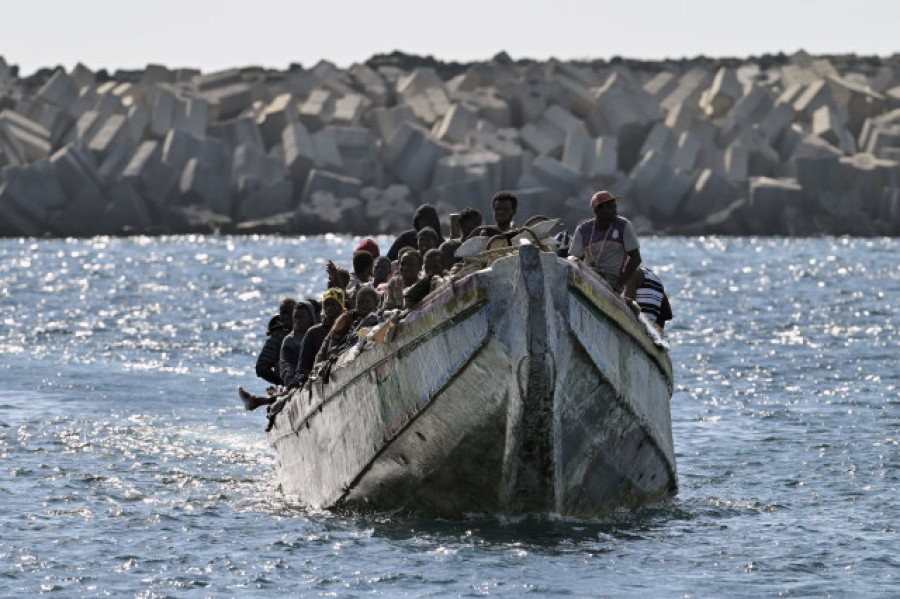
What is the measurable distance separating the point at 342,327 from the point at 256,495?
2490mm

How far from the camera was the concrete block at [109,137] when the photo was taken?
97.1 metres

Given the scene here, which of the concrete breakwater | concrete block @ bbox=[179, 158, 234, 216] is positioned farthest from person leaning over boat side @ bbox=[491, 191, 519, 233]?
concrete block @ bbox=[179, 158, 234, 216]

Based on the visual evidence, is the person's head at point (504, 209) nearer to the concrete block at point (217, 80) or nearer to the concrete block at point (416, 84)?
the concrete block at point (416, 84)

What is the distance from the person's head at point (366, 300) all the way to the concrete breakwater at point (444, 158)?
7430 centimetres

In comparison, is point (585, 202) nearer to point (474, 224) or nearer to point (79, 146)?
point (79, 146)

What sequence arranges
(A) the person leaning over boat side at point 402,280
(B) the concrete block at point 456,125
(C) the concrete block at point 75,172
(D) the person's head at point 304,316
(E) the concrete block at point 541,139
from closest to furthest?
(A) the person leaning over boat side at point 402,280, (D) the person's head at point 304,316, (C) the concrete block at point 75,172, (E) the concrete block at point 541,139, (B) the concrete block at point 456,125

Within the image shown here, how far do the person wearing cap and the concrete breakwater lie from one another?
7437 cm

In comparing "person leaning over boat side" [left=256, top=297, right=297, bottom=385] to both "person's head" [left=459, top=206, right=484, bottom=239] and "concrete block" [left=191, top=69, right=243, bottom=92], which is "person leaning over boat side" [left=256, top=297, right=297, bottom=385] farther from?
"concrete block" [left=191, top=69, right=243, bottom=92]

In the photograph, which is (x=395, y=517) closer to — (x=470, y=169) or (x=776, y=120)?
(x=470, y=169)

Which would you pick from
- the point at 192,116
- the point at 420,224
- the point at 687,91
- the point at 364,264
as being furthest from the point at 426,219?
the point at 687,91

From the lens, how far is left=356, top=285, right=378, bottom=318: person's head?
16109 mm

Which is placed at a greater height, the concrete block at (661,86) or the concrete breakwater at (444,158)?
the concrete block at (661,86)

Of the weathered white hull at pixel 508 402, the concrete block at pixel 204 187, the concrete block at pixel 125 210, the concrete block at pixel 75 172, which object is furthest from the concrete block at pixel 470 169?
the weathered white hull at pixel 508 402

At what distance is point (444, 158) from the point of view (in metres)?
96.3
